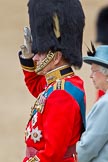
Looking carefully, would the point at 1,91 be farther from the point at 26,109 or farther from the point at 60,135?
the point at 60,135

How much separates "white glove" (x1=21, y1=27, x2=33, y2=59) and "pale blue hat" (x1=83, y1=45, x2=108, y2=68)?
0.31m

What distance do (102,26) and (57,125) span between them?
1.28 m

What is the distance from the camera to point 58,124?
3660mm

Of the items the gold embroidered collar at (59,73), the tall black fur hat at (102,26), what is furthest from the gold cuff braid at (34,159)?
the tall black fur hat at (102,26)

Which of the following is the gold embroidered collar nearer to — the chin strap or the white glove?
the chin strap

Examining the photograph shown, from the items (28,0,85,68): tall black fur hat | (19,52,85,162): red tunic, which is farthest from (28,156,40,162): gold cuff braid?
(28,0,85,68): tall black fur hat

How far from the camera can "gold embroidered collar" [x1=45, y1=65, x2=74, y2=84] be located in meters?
3.83

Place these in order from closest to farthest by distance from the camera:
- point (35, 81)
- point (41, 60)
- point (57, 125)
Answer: point (57, 125) → point (41, 60) → point (35, 81)

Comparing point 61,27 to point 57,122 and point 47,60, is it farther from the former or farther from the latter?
point 57,122

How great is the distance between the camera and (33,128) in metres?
3.82

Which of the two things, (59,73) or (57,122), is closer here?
(57,122)

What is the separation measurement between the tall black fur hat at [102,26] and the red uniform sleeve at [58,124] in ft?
2.76

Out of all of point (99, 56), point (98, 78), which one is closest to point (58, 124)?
point (98, 78)

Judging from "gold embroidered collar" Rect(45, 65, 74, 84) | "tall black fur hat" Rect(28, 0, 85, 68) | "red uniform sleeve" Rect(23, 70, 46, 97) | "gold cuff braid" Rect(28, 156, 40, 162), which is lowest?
"gold cuff braid" Rect(28, 156, 40, 162)
